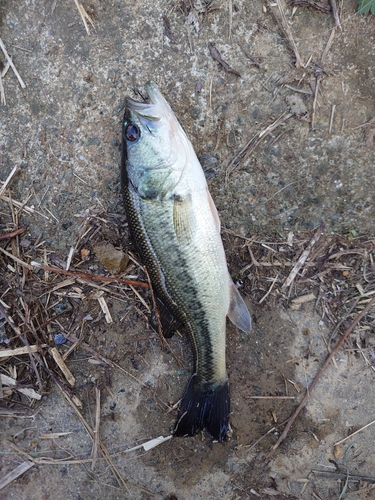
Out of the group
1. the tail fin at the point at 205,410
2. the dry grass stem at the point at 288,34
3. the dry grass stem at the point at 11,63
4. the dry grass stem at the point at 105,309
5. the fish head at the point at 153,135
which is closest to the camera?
the fish head at the point at 153,135

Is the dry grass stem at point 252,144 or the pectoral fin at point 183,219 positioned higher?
the dry grass stem at point 252,144

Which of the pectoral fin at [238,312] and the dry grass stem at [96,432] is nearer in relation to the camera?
the pectoral fin at [238,312]

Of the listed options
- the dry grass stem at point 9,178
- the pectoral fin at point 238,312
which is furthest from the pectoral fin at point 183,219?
the dry grass stem at point 9,178

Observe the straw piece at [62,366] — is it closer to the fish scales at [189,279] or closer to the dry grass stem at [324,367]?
the fish scales at [189,279]

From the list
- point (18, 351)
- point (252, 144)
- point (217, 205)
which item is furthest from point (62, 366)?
point (252, 144)

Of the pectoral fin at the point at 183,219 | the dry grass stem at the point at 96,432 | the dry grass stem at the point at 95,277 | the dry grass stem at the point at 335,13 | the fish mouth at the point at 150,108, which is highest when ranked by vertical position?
the dry grass stem at the point at 335,13

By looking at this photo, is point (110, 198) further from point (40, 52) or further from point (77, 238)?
point (40, 52)

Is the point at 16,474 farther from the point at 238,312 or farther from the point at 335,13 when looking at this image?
the point at 335,13
